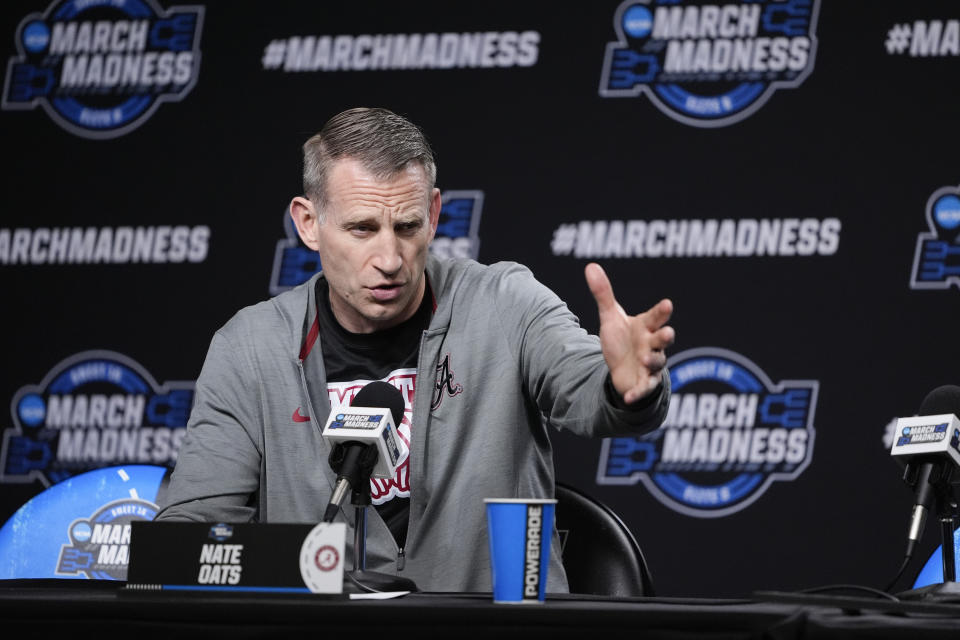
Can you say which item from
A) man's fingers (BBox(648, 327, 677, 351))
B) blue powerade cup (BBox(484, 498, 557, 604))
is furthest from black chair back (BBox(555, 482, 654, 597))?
blue powerade cup (BBox(484, 498, 557, 604))

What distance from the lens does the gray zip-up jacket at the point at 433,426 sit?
2.10m

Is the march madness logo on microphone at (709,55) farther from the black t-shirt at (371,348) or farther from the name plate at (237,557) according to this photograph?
the name plate at (237,557)

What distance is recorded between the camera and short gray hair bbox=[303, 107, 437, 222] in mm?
2209

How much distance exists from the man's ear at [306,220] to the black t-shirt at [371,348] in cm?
17

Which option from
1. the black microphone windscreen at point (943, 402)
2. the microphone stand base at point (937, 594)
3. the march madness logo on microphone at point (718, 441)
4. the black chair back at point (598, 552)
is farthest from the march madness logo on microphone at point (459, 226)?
the microphone stand base at point (937, 594)

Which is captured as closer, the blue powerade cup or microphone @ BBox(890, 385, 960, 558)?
the blue powerade cup

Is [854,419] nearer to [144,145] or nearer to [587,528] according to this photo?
[587,528]

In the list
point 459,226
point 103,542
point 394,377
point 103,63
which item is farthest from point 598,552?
point 103,63

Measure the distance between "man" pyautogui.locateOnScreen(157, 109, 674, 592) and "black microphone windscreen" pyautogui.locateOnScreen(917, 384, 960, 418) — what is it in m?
0.54

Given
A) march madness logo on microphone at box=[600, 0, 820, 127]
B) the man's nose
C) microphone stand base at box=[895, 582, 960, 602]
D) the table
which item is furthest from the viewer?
march madness logo on microphone at box=[600, 0, 820, 127]

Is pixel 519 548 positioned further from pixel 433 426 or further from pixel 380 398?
pixel 433 426

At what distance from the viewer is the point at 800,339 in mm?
3391

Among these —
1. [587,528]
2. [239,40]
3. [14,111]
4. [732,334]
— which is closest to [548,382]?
[587,528]

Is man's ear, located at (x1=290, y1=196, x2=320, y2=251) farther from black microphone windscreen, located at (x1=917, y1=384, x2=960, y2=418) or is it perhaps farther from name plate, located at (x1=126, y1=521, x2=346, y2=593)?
black microphone windscreen, located at (x1=917, y1=384, x2=960, y2=418)
